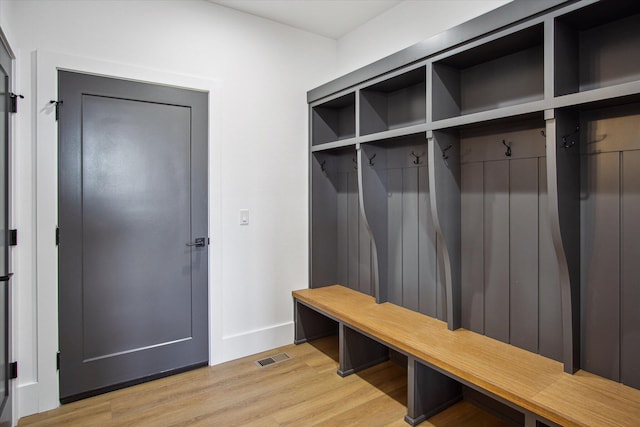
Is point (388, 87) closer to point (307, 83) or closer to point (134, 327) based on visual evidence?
point (307, 83)

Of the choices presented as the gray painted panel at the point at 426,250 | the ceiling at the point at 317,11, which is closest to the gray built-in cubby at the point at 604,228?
the gray painted panel at the point at 426,250

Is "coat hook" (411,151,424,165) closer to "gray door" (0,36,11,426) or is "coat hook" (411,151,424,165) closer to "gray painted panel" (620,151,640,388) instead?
"gray painted panel" (620,151,640,388)

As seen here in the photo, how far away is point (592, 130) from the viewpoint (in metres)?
1.81

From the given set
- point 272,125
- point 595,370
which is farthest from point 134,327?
point 595,370

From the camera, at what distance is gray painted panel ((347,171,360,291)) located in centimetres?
337

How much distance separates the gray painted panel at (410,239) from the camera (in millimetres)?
2773

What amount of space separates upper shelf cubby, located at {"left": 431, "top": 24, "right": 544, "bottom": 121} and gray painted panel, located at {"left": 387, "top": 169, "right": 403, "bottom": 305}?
2.30 ft

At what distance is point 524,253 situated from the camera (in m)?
2.11

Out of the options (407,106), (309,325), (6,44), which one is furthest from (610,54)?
(6,44)

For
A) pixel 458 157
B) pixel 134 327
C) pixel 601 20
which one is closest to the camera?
pixel 601 20

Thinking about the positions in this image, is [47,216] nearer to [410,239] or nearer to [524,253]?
[410,239]

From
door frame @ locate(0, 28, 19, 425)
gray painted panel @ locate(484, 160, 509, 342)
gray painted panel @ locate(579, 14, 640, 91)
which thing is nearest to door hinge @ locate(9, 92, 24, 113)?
→ door frame @ locate(0, 28, 19, 425)

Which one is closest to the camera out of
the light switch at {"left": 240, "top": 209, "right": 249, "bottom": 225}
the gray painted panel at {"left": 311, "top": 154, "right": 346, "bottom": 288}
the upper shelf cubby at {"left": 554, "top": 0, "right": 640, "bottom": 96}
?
the upper shelf cubby at {"left": 554, "top": 0, "right": 640, "bottom": 96}

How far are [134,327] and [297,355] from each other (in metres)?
1.33
